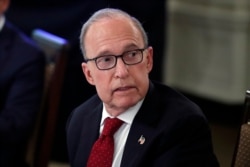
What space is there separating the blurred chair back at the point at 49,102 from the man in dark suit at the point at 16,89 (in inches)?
1.7

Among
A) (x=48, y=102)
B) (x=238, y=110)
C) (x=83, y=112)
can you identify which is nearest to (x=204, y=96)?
(x=238, y=110)

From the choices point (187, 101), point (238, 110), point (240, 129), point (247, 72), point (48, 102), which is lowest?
point (238, 110)

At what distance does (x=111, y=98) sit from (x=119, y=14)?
0.78 feet

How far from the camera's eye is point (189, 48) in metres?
4.10

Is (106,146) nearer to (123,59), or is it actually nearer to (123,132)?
(123,132)

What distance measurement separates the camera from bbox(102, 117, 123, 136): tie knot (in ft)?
5.07

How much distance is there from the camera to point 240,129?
1.60m

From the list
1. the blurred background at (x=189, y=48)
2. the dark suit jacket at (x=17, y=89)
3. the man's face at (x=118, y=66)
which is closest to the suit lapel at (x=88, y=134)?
the man's face at (x=118, y=66)

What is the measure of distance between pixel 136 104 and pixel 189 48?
2626 millimetres

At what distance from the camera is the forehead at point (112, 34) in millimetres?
1448

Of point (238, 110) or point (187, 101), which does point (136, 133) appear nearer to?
point (187, 101)

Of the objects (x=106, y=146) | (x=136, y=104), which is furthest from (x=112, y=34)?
(x=106, y=146)

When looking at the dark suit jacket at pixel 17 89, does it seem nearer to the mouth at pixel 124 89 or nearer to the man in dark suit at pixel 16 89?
the man in dark suit at pixel 16 89

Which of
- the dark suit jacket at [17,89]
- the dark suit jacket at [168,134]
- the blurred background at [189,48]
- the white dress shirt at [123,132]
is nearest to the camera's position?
the dark suit jacket at [168,134]
